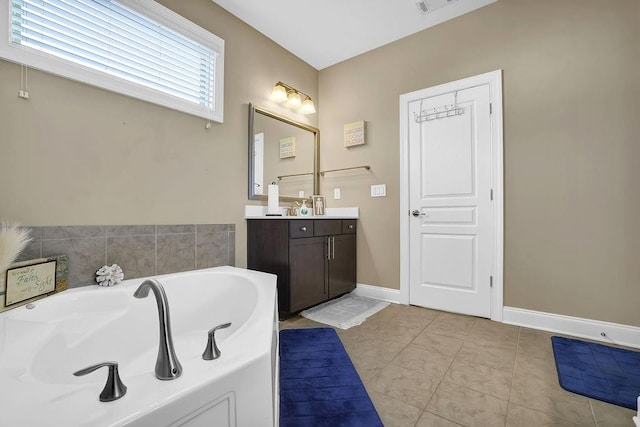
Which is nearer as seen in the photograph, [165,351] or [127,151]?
[165,351]

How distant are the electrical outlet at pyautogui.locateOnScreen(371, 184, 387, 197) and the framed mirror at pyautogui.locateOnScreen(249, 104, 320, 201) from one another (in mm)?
692

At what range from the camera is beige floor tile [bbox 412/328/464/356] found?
5.96ft

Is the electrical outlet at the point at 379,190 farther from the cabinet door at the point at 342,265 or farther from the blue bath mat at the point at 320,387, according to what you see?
the blue bath mat at the point at 320,387

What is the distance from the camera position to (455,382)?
57.6 inches

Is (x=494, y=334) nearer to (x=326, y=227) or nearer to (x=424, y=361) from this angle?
Result: (x=424, y=361)

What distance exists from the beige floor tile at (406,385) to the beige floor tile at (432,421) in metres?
0.06

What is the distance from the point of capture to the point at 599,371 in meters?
1.53

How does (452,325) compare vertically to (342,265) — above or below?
below

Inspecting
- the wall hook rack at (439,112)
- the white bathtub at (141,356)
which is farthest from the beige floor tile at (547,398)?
the wall hook rack at (439,112)

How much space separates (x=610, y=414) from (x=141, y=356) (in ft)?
7.06

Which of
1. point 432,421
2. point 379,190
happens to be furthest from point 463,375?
point 379,190

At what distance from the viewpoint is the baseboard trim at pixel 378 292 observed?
9.20 feet

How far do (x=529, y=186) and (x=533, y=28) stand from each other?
121 centimetres

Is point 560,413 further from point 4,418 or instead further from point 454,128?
point 454,128
